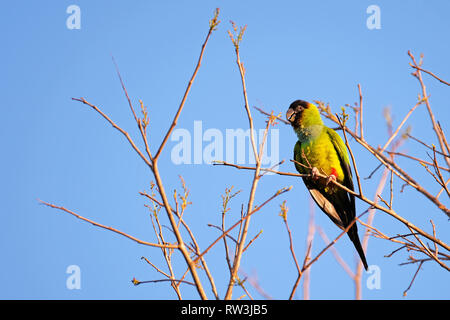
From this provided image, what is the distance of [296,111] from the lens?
7098 millimetres

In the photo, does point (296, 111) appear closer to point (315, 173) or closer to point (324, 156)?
point (324, 156)

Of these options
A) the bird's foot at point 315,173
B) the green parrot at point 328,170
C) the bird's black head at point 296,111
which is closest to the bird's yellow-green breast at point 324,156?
the green parrot at point 328,170

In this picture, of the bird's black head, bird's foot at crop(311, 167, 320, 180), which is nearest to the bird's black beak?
the bird's black head

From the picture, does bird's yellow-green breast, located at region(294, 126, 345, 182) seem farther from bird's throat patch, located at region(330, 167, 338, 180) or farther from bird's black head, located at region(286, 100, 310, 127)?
bird's black head, located at region(286, 100, 310, 127)

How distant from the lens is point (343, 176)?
6379 millimetres

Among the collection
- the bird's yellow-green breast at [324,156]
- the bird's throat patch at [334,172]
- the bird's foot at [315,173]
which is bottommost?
the bird's foot at [315,173]

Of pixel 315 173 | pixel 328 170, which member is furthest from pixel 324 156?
pixel 315 173

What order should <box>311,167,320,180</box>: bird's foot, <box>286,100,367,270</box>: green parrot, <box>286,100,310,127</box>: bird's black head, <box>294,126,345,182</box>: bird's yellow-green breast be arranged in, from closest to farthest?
<box>311,167,320,180</box>: bird's foot
<box>286,100,367,270</box>: green parrot
<box>294,126,345,182</box>: bird's yellow-green breast
<box>286,100,310,127</box>: bird's black head

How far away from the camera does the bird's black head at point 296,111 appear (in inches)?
276

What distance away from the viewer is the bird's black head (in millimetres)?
7004

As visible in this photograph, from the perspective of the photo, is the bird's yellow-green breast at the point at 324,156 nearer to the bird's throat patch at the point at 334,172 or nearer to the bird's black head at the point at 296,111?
the bird's throat patch at the point at 334,172
